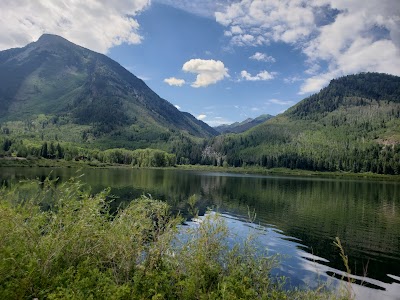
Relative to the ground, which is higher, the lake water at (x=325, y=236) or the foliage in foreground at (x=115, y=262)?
the foliage in foreground at (x=115, y=262)

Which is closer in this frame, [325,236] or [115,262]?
[115,262]

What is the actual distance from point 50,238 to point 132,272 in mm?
4753

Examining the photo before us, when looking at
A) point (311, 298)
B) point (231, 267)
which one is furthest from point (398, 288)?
point (231, 267)

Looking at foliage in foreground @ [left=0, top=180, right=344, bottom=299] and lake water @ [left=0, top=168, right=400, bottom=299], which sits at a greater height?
foliage in foreground @ [left=0, top=180, right=344, bottom=299]

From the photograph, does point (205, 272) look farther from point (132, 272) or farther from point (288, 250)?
point (288, 250)

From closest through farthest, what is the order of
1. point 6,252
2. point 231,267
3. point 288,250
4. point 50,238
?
point 6,252 → point 50,238 → point 231,267 → point 288,250

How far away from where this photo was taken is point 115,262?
17.4m

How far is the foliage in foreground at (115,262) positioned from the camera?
45.1ft

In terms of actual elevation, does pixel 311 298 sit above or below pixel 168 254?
below

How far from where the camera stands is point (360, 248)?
1909 inches

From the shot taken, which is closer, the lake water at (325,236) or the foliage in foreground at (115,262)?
the foliage in foreground at (115,262)

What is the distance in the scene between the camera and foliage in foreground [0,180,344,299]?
45.1 ft

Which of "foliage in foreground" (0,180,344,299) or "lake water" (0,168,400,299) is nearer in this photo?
"foliage in foreground" (0,180,344,299)

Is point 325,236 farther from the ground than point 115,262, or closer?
closer
